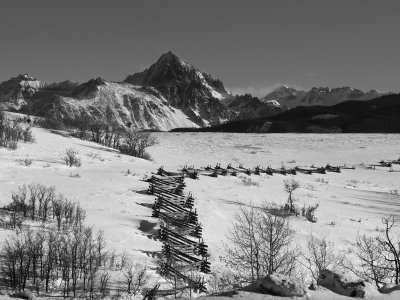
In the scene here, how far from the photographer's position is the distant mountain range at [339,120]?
4739 inches

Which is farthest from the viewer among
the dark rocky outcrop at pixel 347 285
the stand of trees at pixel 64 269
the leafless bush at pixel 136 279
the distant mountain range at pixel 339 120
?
the distant mountain range at pixel 339 120

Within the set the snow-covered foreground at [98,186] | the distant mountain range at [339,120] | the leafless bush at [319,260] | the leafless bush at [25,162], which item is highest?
the distant mountain range at [339,120]

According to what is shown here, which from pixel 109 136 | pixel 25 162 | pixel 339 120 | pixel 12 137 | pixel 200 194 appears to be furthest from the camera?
pixel 339 120

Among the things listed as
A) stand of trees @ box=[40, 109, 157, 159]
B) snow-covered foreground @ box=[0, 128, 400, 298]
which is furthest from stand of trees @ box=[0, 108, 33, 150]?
stand of trees @ box=[40, 109, 157, 159]

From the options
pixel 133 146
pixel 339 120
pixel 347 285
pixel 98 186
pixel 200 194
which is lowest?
pixel 200 194

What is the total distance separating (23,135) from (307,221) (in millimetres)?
22157

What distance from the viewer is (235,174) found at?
30938mm

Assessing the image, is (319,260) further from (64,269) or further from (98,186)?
(98,186)

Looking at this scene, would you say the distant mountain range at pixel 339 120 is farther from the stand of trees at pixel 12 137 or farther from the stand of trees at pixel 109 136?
the stand of trees at pixel 12 137

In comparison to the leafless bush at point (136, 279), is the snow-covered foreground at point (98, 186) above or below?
above

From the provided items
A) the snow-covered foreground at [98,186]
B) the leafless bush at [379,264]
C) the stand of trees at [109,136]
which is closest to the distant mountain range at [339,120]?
the stand of trees at [109,136]

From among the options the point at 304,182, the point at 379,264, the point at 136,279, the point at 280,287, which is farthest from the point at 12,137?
the point at 280,287

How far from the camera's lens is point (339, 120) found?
135 metres

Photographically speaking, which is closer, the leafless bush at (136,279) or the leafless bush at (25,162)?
the leafless bush at (136,279)
